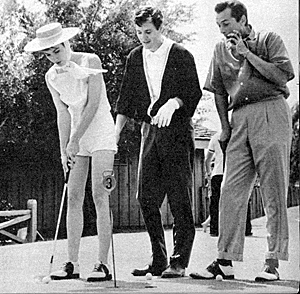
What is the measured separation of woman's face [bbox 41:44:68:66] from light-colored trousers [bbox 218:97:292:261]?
0.77 metres

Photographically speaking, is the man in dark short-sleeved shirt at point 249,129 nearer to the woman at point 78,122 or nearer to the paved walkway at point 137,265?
the paved walkway at point 137,265

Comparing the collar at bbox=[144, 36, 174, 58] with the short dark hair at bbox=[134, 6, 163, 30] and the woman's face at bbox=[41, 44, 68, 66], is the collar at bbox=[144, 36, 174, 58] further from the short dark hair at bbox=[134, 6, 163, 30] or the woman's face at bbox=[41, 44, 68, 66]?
the woman's face at bbox=[41, 44, 68, 66]

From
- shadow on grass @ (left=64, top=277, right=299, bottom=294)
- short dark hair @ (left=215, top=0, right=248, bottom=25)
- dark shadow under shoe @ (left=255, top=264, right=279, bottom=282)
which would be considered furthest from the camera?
short dark hair @ (left=215, top=0, right=248, bottom=25)

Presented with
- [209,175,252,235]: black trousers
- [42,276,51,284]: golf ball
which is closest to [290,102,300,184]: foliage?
[209,175,252,235]: black trousers

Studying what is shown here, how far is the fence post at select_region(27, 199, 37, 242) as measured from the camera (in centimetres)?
266

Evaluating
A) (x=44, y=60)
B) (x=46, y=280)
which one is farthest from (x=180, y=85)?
(x=46, y=280)

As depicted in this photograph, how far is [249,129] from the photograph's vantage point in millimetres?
2596

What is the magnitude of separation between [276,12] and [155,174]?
866mm

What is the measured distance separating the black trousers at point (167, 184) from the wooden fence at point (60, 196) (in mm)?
49

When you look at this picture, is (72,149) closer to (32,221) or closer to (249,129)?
(32,221)

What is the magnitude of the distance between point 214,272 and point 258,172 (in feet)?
1.50

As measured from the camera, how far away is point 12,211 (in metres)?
2.71

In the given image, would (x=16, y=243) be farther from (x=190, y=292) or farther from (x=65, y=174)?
(x=190, y=292)

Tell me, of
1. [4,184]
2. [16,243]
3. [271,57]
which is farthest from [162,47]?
[16,243]
